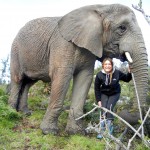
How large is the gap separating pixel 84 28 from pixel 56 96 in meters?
1.64

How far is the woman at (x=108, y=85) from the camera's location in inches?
314

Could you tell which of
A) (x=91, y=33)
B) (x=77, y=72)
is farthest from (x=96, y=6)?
(x=77, y=72)

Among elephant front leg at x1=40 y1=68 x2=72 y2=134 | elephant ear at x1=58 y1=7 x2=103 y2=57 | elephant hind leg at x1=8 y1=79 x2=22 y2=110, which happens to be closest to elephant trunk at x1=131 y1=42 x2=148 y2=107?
elephant ear at x1=58 y1=7 x2=103 y2=57

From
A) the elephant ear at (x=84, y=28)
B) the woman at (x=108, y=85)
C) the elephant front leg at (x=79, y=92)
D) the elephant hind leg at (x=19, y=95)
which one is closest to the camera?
the woman at (x=108, y=85)

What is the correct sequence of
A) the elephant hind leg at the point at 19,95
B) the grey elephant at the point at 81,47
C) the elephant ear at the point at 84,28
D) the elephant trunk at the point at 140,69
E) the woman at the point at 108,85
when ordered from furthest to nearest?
the elephant hind leg at the point at 19,95 < the elephant ear at the point at 84,28 < the grey elephant at the point at 81,47 < the woman at the point at 108,85 < the elephant trunk at the point at 140,69

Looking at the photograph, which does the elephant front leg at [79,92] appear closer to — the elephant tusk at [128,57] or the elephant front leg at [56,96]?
the elephant front leg at [56,96]

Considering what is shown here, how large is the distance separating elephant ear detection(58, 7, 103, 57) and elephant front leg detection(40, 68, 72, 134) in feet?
2.27

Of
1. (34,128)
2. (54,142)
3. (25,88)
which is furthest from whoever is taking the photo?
(25,88)

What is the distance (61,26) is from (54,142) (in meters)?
2.66

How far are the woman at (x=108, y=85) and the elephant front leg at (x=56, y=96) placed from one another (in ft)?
2.31

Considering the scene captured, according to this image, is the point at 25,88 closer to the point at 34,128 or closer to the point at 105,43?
the point at 34,128

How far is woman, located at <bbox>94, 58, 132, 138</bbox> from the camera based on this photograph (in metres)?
7.97

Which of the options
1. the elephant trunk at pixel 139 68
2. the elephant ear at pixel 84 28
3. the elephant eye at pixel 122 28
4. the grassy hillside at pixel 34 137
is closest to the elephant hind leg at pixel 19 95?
the grassy hillside at pixel 34 137

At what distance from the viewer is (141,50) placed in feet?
25.9
